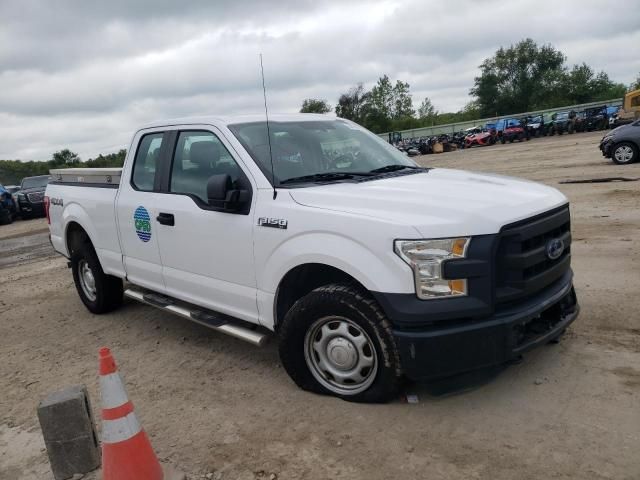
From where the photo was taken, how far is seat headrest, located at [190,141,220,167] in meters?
4.25

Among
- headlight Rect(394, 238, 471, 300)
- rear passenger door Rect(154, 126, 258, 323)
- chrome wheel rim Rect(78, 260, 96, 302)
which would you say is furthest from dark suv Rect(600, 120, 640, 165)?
headlight Rect(394, 238, 471, 300)

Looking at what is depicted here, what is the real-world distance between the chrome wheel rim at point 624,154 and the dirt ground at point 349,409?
1184 cm

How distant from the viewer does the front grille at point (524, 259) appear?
310 centimetres

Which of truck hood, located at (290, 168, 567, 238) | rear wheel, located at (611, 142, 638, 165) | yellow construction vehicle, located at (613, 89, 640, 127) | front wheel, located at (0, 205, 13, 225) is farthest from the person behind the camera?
yellow construction vehicle, located at (613, 89, 640, 127)

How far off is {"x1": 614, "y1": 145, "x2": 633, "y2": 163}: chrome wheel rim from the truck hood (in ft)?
45.5

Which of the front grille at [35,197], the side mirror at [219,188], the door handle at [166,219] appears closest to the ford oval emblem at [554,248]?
the side mirror at [219,188]

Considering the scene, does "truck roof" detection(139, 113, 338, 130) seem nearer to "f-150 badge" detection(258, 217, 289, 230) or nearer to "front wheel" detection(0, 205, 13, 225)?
"f-150 badge" detection(258, 217, 289, 230)

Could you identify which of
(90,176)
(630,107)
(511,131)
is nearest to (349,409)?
(90,176)

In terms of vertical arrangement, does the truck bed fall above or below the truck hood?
above

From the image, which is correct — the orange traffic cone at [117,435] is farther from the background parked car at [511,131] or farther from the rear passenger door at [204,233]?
the background parked car at [511,131]

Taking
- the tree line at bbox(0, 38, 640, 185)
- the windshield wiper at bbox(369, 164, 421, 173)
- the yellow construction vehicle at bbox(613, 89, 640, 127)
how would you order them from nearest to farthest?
the windshield wiper at bbox(369, 164, 421, 173) → the yellow construction vehicle at bbox(613, 89, 640, 127) → the tree line at bbox(0, 38, 640, 185)

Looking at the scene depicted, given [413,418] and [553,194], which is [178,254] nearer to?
[413,418]

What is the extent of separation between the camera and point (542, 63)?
78.5 m

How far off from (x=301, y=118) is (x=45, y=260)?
787cm
